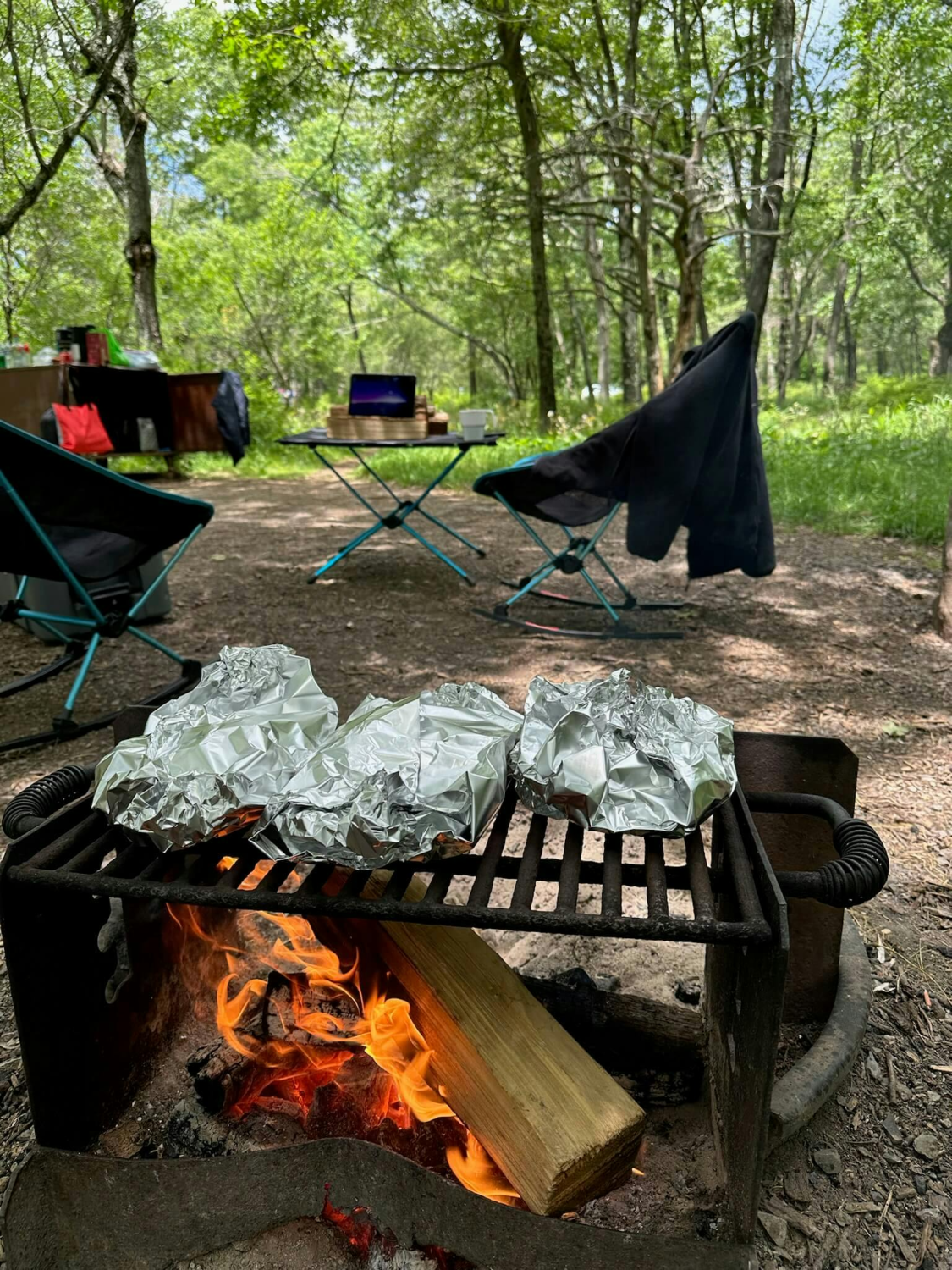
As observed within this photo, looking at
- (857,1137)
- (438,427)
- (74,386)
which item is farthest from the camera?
(74,386)

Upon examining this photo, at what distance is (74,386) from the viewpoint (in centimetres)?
671

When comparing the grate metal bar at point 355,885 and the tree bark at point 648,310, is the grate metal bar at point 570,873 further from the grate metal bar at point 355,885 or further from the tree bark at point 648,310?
the tree bark at point 648,310

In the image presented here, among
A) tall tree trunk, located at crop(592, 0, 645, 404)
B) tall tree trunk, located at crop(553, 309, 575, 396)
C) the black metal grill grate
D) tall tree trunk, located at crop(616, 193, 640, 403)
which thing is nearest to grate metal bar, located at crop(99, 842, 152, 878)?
the black metal grill grate

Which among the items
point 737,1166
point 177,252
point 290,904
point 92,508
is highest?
point 177,252

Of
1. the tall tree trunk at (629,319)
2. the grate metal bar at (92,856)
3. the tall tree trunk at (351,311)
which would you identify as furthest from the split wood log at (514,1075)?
the tall tree trunk at (351,311)

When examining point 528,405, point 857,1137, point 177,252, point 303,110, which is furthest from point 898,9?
point 857,1137

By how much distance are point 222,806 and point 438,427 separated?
429cm

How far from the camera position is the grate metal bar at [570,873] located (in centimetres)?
103

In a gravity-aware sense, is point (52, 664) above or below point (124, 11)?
below

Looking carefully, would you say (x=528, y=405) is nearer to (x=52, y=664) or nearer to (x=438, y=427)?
(x=438, y=427)

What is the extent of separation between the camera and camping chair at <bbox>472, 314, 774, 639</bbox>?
3.64 metres

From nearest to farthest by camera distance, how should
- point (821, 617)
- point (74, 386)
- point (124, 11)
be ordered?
point (821, 617) < point (74, 386) < point (124, 11)

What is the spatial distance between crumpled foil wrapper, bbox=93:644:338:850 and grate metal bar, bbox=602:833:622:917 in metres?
0.49

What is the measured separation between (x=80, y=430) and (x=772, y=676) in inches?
181
